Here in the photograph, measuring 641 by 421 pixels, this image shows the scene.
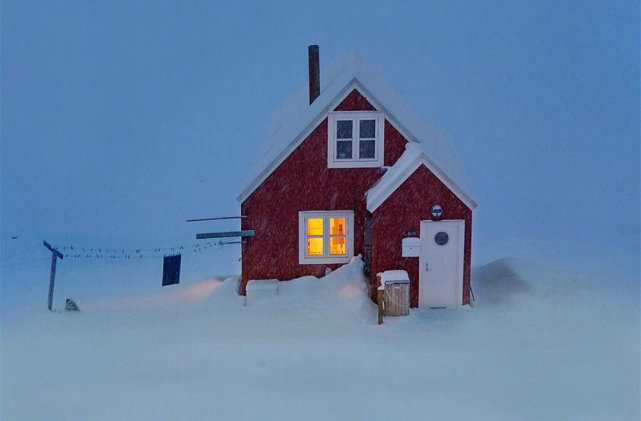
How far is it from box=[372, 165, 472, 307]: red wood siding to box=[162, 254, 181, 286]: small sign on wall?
17.2 feet

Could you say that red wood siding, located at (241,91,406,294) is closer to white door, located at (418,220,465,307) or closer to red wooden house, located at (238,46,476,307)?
red wooden house, located at (238,46,476,307)

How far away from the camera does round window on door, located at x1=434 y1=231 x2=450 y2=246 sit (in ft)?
48.2

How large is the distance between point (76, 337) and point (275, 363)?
4825 millimetres

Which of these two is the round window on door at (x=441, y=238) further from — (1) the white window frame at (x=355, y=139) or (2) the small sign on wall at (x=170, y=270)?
(2) the small sign on wall at (x=170, y=270)

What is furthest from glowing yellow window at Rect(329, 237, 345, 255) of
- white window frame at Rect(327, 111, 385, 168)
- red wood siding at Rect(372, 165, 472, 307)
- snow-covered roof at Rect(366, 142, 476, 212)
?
white window frame at Rect(327, 111, 385, 168)

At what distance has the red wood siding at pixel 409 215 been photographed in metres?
14.6

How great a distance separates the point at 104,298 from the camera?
1658cm

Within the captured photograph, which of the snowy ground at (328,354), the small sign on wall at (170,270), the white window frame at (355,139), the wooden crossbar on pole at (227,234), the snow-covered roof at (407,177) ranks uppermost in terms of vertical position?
the white window frame at (355,139)

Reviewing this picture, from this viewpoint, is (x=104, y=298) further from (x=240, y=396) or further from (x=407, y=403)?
(x=407, y=403)

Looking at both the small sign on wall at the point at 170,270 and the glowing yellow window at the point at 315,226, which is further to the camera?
the glowing yellow window at the point at 315,226

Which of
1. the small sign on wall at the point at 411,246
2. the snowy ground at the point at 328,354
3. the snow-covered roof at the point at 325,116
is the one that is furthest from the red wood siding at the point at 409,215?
the snowy ground at the point at 328,354

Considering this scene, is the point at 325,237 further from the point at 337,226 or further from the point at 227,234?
the point at 227,234

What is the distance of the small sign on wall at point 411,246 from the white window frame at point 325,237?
1935 millimetres

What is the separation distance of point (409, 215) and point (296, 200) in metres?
3.13
